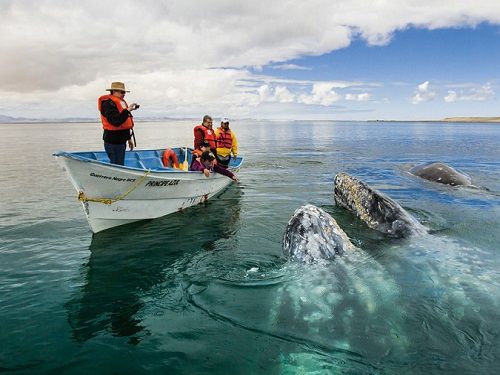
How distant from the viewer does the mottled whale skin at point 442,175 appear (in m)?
17.7

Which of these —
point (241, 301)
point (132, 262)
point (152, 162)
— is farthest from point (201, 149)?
point (241, 301)

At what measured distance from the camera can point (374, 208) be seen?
11016mm

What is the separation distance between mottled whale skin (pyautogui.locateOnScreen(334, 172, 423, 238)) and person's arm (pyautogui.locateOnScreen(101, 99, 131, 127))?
7.09 m

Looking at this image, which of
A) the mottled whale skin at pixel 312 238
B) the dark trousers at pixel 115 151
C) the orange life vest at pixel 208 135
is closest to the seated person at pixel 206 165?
the orange life vest at pixel 208 135

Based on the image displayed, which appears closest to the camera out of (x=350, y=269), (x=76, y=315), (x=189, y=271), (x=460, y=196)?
(x=76, y=315)

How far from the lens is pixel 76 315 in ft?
21.1

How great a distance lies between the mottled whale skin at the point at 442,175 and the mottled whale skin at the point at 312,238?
37.9 feet

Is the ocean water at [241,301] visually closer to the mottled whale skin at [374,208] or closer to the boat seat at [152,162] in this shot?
the mottled whale skin at [374,208]

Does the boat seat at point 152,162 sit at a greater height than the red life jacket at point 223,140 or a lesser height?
lesser

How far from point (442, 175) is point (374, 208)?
934 cm

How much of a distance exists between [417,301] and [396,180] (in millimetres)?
14233

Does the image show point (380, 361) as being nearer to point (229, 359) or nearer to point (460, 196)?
point (229, 359)

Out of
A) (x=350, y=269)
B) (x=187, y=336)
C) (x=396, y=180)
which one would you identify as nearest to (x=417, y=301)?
(x=350, y=269)

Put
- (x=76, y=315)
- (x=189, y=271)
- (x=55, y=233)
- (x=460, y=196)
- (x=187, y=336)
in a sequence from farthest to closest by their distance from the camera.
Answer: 1. (x=460, y=196)
2. (x=55, y=233)
3. (x=189, y=271)
4. (x=76, y=315)
5. (x=187, y=336)
